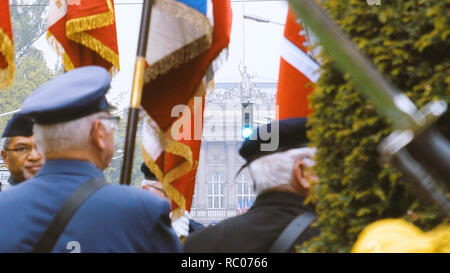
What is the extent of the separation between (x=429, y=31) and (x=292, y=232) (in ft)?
3.58

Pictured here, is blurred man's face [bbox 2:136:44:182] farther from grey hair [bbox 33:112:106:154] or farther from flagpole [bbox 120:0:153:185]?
grey hair [bbox 33:112:106:154]

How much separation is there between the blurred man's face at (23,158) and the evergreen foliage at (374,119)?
243 centimetres

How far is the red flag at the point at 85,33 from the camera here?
4.17 meters

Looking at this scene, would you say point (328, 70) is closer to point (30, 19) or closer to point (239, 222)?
point (239, 222)

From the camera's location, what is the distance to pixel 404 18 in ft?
5.92

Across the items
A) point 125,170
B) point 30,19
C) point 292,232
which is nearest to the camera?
point 292,232

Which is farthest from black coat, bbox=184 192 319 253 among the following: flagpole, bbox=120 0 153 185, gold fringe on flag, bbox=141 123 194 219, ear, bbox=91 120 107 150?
gold fringe on flag, bbox=141 123 194 219

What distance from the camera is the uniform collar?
6.64 feet

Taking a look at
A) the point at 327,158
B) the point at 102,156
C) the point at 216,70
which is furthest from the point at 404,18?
the point at 216,70

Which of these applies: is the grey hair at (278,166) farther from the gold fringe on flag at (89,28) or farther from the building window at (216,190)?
the building window at (216,190)

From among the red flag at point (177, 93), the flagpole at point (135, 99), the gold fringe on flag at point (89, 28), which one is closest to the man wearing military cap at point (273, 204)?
the flagpole at point (135, 99)

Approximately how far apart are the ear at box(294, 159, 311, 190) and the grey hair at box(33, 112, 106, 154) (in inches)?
42.6

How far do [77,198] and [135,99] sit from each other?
1380 millimetres

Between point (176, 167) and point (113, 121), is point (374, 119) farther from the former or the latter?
point (176, 167)
